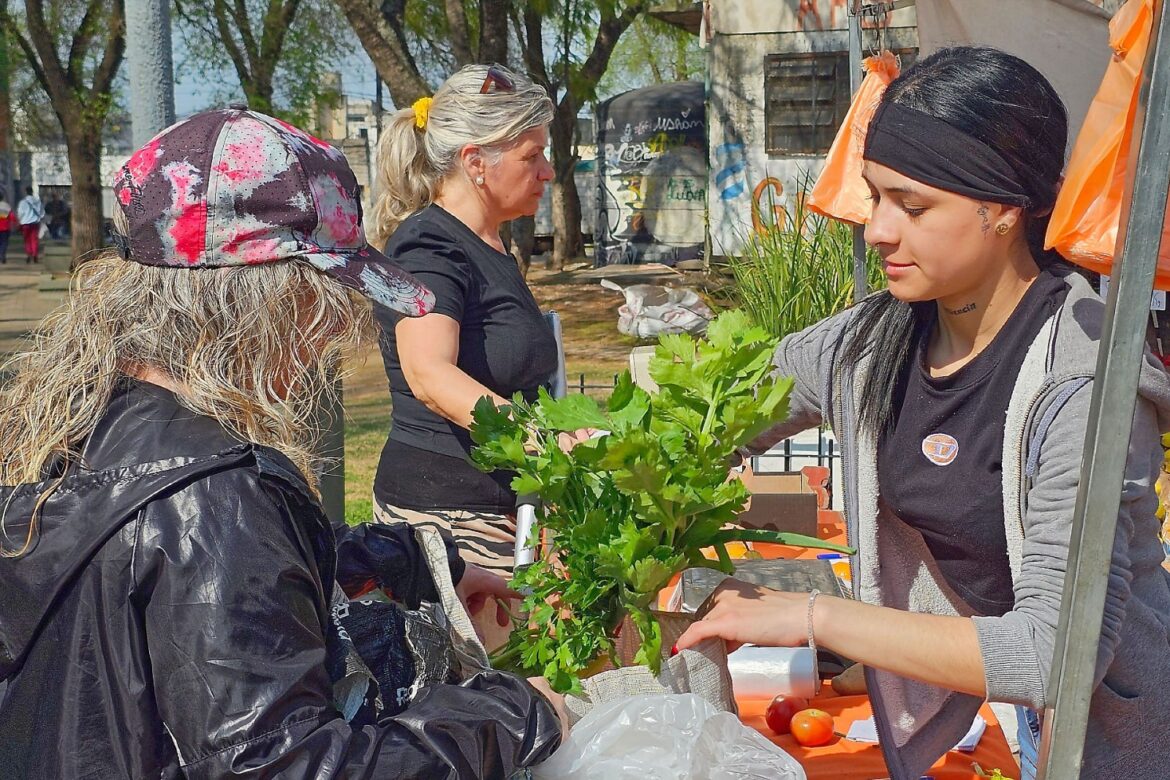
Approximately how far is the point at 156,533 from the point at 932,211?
1196mm

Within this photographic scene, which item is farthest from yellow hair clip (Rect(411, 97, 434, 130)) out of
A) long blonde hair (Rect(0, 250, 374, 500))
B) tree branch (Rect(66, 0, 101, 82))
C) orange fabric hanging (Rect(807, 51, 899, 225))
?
tree branch (Rect(66, 0, 101, 82))

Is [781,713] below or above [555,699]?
below

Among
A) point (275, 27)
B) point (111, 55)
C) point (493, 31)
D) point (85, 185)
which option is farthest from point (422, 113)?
point (85, 185)

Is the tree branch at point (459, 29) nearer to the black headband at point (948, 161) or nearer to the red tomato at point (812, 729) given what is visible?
the red tomato at point (812, 729)

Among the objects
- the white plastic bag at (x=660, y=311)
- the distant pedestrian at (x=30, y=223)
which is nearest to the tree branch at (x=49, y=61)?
the distant pedestrian at (x=30, y=223)

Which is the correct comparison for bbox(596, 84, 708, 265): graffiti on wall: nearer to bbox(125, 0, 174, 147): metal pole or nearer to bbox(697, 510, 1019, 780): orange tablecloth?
bbox(125, 0, 174, 147): metal pole

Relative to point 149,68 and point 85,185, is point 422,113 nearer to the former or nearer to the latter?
point 149,68

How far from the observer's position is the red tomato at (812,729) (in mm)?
2645

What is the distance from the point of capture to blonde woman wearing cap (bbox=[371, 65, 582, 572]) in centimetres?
273

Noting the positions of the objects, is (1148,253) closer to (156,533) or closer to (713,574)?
(156,533)

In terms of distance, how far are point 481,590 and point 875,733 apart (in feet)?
3.70

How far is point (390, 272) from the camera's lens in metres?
1.59

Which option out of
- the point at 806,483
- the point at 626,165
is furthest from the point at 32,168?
the point at 806,483

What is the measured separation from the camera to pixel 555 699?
5.45ft
